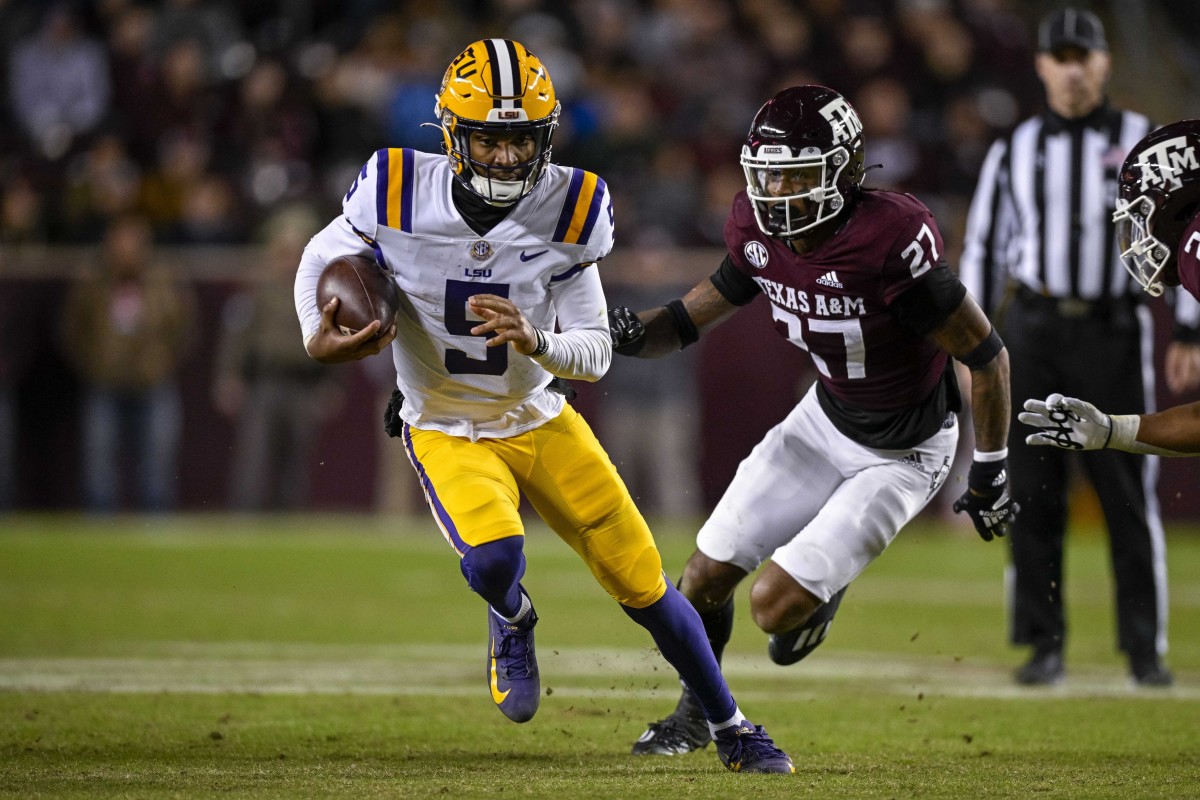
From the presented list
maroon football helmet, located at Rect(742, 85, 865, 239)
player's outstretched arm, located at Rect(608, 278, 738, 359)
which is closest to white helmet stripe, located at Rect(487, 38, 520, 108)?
maroon football helmet, located at Rect(742, 85, 865, 239)

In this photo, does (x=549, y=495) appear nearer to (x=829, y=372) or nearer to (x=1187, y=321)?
(x=829, y=372)

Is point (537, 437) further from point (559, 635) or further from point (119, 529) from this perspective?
point (119, 529)

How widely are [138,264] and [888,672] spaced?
603cm

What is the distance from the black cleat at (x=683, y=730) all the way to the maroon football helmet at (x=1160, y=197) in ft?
5.27

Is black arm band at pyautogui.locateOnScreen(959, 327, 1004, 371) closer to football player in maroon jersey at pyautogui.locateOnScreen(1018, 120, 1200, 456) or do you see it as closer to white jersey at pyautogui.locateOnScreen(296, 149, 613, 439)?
football player in maroon jersey at pyautogui.locateOnScreen(1018, 120, 1200, 456)

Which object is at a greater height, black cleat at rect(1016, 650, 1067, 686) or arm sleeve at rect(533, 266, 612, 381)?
arm sleeve at rect(533, 266, 612, 381)

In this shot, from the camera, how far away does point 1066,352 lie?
18.7 feet

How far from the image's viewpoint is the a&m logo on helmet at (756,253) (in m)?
4.38

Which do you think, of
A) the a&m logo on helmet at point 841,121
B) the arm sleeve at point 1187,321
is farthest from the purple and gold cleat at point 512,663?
the arm sleeve at point 1187,321

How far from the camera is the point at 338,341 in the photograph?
12.8ft

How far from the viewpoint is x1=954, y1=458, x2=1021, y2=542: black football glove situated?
431 centimetres

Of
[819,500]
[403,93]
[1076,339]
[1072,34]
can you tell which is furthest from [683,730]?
[403,93]

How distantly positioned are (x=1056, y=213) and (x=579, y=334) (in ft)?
7.68

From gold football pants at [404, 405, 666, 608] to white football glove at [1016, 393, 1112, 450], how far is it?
3.26ft
